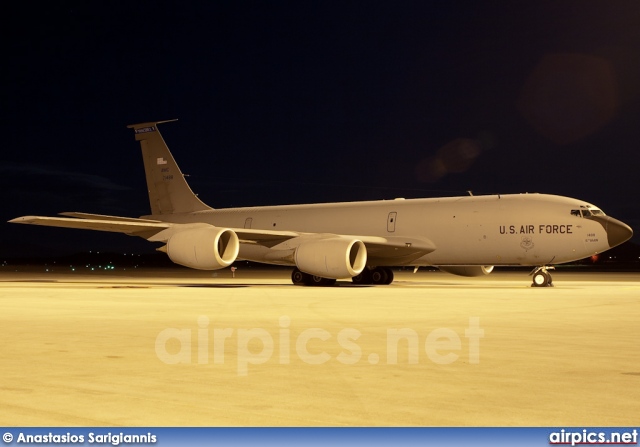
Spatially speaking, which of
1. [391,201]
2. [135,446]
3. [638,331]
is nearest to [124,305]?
[638,331]

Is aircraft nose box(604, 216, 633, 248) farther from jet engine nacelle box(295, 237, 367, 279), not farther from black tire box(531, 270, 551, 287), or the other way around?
jet engine nacelle box(295, 237, 367, 279)

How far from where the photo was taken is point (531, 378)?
7.27m

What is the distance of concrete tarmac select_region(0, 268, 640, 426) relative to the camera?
18.6 feet

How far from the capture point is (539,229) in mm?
27594

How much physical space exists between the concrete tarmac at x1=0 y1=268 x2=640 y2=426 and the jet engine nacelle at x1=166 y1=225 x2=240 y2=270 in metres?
11.5

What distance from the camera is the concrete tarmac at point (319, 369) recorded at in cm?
568
